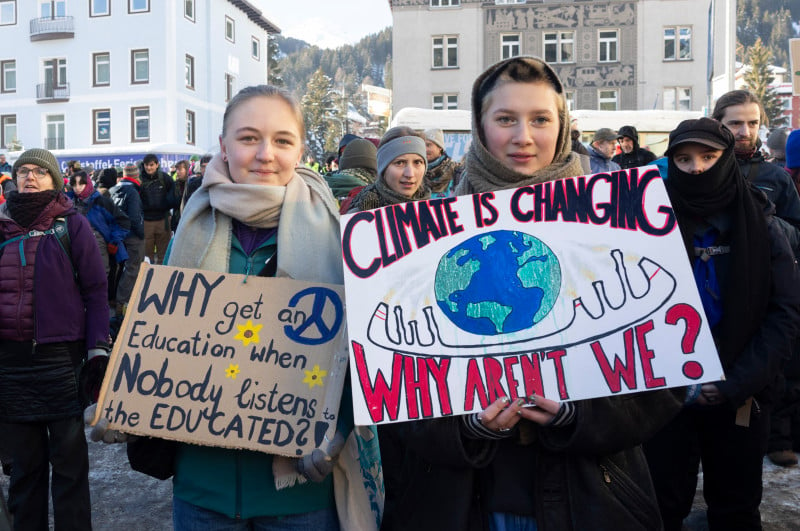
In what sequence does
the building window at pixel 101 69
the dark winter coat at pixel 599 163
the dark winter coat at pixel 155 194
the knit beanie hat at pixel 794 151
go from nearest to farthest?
the knit beanie hat at pixel 794 151
the dark winter coat at pixel 599 163
the dark winter coat at pixel 155 194
the building window at pixel 101 69

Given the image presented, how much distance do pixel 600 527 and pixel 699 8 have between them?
3696 cm

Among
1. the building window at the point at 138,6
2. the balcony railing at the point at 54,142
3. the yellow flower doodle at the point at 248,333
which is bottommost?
the yellow flower doodle at the point at 248,333

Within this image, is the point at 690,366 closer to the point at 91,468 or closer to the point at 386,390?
the point at 386,390

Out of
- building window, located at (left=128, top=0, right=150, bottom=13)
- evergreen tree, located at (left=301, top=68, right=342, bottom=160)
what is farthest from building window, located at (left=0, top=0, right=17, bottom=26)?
evergreen tree, located at (left=301, top=68, right=342, bottom=160)

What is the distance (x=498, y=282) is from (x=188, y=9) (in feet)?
134

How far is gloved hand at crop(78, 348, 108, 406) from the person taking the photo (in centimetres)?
344

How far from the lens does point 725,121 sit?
4.34 m

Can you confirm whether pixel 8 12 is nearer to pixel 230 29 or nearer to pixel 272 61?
pixel 230 29

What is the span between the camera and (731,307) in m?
3.09

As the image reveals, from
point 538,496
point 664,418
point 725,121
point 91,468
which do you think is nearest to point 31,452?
point 91,468

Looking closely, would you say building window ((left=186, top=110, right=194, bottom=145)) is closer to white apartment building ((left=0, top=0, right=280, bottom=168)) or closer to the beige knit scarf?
white apartment building ((left=0, top=0, right=280, bottom=168))

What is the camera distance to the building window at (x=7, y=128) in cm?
4053

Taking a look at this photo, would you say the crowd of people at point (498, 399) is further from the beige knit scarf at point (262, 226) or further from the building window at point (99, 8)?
the building window at point (99, 8)

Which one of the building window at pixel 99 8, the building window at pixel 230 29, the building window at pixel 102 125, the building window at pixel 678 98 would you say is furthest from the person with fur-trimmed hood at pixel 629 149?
the building window at pixel 230 29
